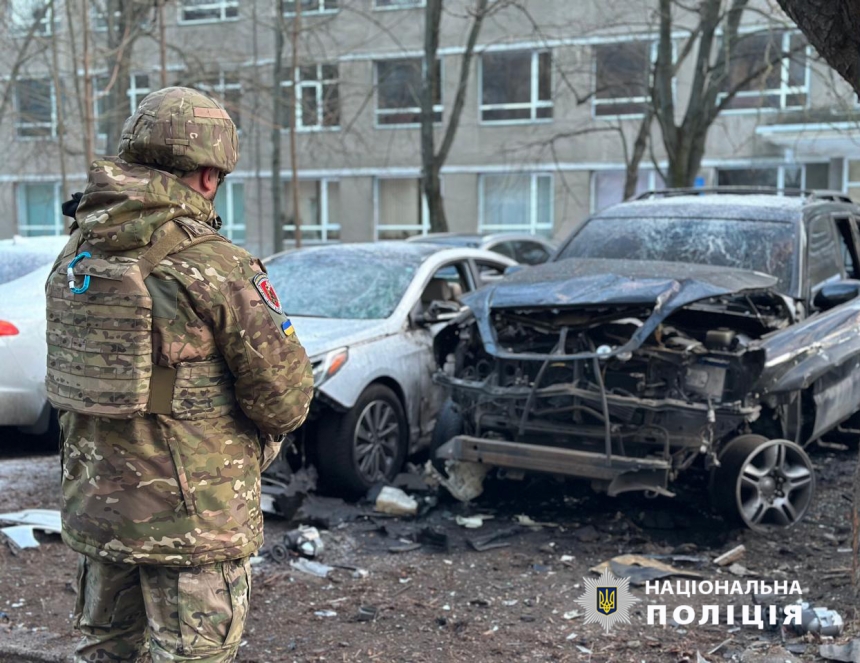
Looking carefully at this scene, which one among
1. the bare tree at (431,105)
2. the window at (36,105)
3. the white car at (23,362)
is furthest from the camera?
the window at (36,105)

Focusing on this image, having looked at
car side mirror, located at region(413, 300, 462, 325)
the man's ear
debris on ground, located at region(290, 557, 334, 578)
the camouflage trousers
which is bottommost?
debris on ground, located at region(290, 557, 334, 578)

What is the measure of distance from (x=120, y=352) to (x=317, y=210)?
27342 mm

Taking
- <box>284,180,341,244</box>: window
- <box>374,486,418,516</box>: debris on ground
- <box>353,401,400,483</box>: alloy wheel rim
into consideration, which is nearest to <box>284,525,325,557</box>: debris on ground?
<box>374,486,418,516</box>: debris on ground

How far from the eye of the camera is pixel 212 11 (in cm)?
2962

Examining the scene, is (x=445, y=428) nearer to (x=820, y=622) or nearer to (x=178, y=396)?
(x=820, y=622)

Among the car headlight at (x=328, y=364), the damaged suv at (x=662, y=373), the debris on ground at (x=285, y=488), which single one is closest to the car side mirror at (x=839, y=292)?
the damaged suv at (x=662, y=373)

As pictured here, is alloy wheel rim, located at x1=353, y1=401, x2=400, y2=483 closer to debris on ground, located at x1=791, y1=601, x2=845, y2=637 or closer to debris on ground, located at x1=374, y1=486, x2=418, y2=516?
debris on ground, located at x1=374, y1=486, x2=418, y2=516

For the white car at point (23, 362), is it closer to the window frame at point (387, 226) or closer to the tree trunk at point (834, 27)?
the tree trunk at point (834, 27)

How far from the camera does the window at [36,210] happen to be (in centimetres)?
3231

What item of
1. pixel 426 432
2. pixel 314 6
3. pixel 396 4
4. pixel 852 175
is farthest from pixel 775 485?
pixel 396 4

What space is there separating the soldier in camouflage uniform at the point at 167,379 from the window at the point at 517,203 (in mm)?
24559

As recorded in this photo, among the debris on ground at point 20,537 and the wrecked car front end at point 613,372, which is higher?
the wrecked car front end at point 613,372

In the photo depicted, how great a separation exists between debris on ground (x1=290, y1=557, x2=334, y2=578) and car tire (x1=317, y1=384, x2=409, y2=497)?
0.98 meters

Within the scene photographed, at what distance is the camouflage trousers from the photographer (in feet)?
8.54
